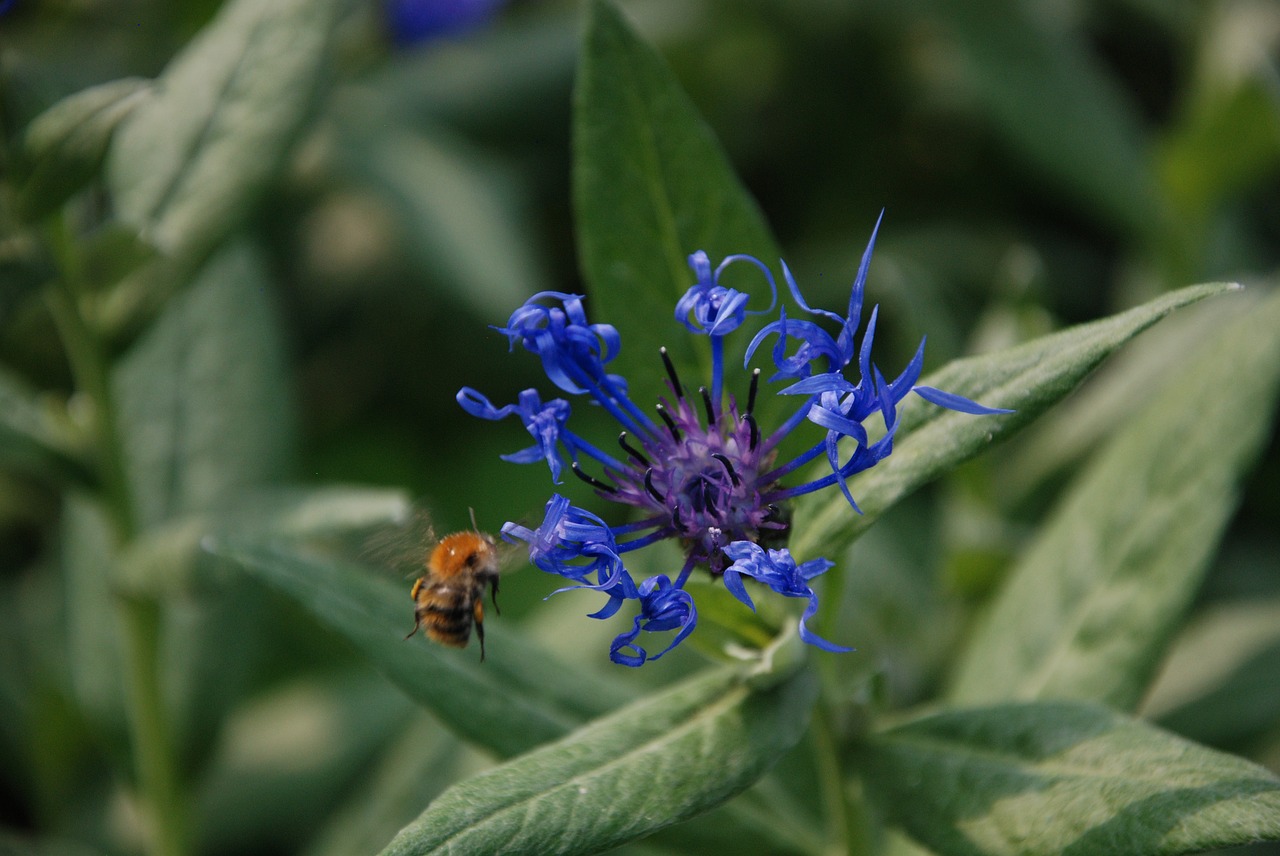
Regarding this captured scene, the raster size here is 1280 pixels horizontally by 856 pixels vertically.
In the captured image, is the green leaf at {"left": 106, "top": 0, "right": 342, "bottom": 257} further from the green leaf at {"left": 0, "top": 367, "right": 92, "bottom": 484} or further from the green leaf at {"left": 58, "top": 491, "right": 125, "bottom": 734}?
the green leaf at {"left": 58, "top": 491, "right": 125, "bottom": 734}

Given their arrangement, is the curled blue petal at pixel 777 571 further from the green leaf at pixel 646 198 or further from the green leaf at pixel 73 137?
the green leaf at pixel 73 137

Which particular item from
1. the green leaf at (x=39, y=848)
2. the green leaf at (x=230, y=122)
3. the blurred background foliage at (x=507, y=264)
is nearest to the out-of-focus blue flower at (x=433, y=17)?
the blurred background foliage at (x=507, y=264)

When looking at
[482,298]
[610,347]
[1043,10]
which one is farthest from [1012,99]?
[610,347]

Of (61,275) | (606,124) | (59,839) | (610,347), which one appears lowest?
(59,839)

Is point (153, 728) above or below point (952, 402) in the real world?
below

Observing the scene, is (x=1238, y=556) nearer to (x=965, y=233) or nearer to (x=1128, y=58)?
(x=965, y=233)

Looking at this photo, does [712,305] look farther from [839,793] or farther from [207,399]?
[207,399]

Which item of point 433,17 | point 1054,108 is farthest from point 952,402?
point 433,17
